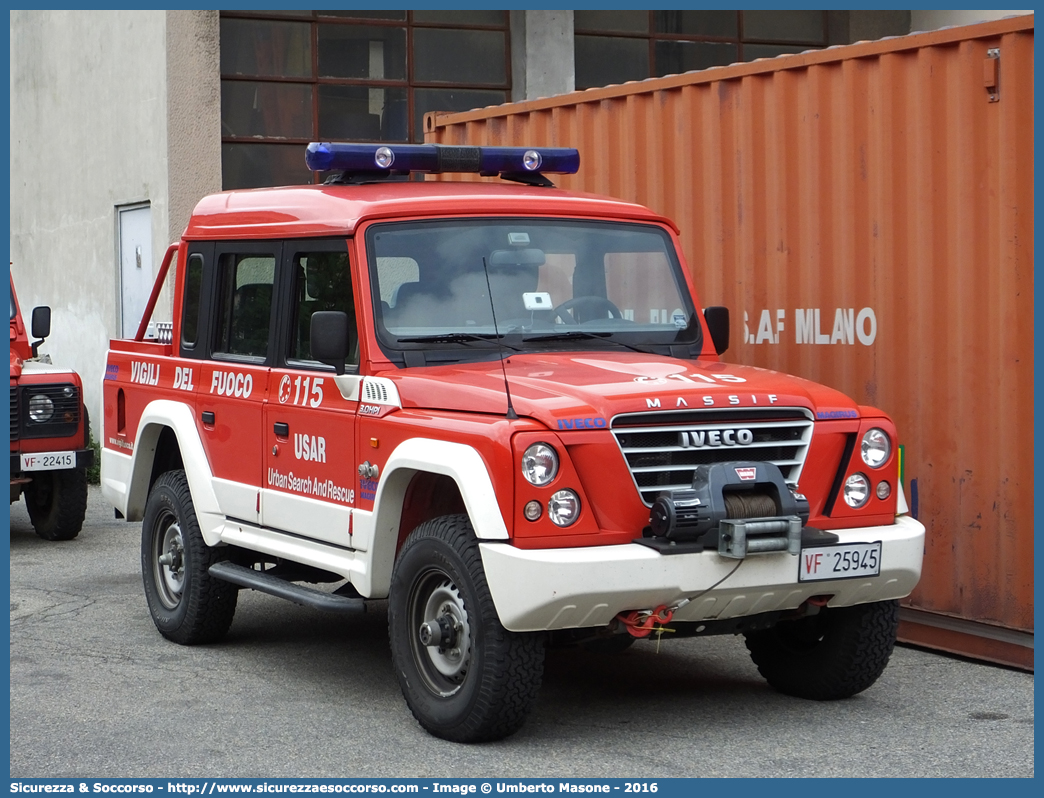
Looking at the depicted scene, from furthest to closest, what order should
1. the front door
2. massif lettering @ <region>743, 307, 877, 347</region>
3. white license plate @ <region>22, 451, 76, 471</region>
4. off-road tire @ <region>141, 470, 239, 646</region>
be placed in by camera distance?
white license plate @ <region>22, 451, 76, 471</region> → massif lettering @ <region>743, 307, 877, 347</region> → off-road tire @ <region>141, 470, 239, 646</region> → the front door

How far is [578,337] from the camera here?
6660 millimetres

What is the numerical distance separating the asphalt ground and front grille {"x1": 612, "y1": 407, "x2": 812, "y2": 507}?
1035 millimetres

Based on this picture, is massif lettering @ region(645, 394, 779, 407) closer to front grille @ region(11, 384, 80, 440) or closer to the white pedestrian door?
front grille @ region(11, 384, 80, 440)

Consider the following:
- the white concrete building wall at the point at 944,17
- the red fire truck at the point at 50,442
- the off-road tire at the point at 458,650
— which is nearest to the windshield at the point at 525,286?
the off-road tire at the point at 458,650

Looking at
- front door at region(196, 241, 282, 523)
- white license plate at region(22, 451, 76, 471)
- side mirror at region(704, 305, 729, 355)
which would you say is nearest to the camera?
side mirror at region(704, 305, 729, 355)

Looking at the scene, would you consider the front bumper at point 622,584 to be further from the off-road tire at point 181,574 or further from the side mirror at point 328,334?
the off-road tire at point 181,574

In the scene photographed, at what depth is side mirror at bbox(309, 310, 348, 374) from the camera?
243 inches

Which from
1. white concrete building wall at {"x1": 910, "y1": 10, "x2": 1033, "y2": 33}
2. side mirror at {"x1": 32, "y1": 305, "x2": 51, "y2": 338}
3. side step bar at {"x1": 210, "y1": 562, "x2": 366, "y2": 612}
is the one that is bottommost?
side step bar at {"x1": 210, "y1": 562, "x2": 366, "y2": 612}

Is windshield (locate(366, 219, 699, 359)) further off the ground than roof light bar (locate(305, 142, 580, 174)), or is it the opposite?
roof light bar (locate(305, 142, 580, 174))

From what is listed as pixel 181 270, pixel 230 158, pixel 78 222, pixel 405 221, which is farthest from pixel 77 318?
pixel 405 221

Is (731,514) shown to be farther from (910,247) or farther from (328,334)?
(910,247)

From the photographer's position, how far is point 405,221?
6.64 meters

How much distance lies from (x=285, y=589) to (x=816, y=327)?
3175mm

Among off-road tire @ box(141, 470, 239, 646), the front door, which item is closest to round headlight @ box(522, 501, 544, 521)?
the front door
